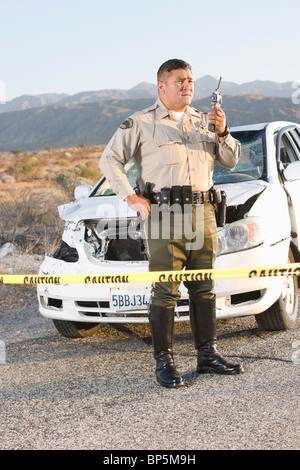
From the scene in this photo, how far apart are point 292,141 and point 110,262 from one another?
2457 millimetres

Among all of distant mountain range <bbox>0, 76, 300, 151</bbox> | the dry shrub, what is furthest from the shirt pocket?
distant mountain range <bbox>0, 76, 300, 151</bbox>

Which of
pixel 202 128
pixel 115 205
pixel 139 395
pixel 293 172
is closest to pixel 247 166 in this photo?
pixel 293 172

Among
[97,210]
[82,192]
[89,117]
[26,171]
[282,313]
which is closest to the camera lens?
[282,313]

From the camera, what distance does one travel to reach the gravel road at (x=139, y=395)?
3109mm

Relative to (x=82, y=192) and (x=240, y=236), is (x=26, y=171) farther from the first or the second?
(x=240, y=236)

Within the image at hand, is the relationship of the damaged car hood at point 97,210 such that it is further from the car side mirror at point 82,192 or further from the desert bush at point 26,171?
the desert bush at point 26,171

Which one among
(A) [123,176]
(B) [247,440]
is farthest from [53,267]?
(B) [247,440]

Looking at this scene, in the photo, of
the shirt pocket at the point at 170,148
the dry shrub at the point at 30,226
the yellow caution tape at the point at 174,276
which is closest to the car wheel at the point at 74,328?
the yellow caution tape at the point at 174,276

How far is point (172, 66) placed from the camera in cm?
396

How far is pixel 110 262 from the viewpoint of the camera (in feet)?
15.7

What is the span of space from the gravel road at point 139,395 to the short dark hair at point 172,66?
6.58ft

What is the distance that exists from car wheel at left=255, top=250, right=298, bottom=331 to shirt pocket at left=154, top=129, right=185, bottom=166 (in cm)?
152

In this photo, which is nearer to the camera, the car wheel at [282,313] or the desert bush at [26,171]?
the car wheel at [282,313]

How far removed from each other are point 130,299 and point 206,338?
0.67 m
